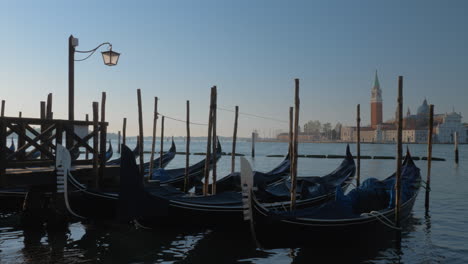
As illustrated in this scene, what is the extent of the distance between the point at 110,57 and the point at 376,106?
135m

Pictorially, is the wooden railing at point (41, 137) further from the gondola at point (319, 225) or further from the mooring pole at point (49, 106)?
the gondola at point (319, 225)

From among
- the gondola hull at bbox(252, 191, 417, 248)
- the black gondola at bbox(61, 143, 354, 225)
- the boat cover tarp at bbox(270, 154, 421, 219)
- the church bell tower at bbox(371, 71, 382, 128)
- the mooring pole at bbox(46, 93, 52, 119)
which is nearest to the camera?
the gondola hull at bbox(252, 191, 417, 248)

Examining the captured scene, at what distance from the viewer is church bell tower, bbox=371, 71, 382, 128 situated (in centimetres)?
13162

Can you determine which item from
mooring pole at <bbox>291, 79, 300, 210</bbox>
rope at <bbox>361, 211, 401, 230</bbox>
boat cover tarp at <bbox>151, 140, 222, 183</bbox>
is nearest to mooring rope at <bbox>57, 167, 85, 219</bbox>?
mooring pole at <bbox>291, 79, 300, 210</bbox>

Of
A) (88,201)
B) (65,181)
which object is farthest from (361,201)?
(65,181)

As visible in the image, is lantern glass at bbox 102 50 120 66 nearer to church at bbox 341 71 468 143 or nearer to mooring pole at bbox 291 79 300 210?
mooring pole at bbox 291 79 300 210

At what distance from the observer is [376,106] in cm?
13400

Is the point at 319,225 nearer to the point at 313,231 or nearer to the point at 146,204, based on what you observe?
the point at 313,231

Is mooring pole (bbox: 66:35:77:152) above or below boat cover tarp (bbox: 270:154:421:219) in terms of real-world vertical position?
above

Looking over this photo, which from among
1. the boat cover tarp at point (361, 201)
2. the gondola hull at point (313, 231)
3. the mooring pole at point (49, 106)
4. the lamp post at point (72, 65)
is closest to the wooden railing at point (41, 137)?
the lamp post at point (72, 65)

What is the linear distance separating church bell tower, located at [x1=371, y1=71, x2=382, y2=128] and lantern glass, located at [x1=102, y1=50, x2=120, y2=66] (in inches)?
5114

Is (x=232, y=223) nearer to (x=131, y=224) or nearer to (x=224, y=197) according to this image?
(x=224, y=197)

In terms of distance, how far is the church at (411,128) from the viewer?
375 feet

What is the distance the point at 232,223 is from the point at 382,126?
123943 mm
